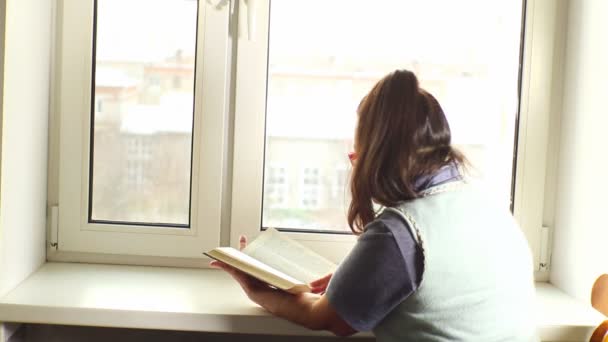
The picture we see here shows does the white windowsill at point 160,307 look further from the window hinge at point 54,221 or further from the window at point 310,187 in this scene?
the window at point 310,187

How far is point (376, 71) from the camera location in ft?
6.00

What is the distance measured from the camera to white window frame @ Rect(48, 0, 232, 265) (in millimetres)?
1794

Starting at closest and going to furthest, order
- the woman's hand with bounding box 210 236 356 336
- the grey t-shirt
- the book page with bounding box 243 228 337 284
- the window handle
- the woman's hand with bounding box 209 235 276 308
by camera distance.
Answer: the grey t-shirt → the woman's hand with bounding box 210 236 356 336 → the woman's hand with bounding box 209 235 276 308 → the book page with bounding box 243 228 337 284 → the window handle

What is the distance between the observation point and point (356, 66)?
1824mm

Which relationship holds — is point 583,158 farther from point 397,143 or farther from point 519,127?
point 397,143

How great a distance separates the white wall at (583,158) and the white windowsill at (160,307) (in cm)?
9

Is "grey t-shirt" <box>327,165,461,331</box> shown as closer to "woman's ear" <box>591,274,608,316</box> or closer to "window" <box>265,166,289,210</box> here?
"woman's ear" <box>591,274,608,316</box>

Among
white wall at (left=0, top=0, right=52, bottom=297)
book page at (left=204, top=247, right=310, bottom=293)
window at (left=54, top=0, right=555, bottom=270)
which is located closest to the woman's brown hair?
book page at (left=204, top=247, right=310, bottom=293)

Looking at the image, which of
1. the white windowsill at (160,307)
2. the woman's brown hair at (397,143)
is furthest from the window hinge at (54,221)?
the woman's brown hair at (397,143)

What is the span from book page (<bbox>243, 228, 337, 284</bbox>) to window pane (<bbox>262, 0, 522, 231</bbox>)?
217mm

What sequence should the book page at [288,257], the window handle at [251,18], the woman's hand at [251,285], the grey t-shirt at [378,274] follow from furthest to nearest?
the window handle at [251,18] → the book page at [288,257] → the woman's hand at [251,285] → the grey t-shirt at [378,274]

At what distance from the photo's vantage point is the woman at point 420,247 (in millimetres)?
1213

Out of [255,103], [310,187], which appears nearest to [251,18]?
[255,103]

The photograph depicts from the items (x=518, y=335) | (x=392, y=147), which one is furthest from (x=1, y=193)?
(x=518, y=335)
